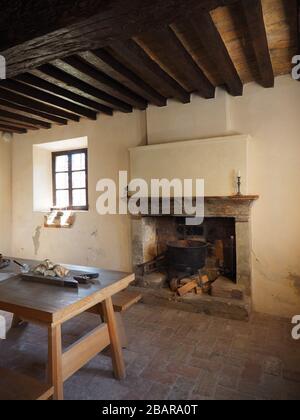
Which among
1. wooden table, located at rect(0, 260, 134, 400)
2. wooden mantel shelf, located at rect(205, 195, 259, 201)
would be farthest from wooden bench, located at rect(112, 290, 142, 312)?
wooden mantel shelf, located at rect(205, 195, 259, 201)

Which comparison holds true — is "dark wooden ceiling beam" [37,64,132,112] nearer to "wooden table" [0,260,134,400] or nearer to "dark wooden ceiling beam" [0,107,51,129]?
"dark wooden ceiling beam" [0,107,51,129]

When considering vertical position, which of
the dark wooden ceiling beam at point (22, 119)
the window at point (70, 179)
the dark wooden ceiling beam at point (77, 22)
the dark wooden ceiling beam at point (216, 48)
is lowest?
the window at point (70, 179)

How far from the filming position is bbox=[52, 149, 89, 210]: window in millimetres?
4602

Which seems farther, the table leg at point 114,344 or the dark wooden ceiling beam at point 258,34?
the table leg at point 114,344

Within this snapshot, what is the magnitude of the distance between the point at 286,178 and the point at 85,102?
A: 103 inches

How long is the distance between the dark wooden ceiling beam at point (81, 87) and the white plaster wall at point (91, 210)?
38 centimetres

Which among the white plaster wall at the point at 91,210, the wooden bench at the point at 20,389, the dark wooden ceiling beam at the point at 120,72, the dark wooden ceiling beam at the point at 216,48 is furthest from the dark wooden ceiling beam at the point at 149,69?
the wooden bench at the point at 20,389

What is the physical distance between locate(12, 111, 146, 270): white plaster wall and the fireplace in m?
0.37

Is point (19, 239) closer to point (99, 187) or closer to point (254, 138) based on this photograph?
point (99, 187)

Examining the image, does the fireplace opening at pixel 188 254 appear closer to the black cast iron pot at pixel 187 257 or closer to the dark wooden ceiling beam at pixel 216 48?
the black cast iron pot at pixel 187 257

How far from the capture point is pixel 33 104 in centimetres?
336

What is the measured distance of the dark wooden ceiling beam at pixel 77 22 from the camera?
1360 millimetres

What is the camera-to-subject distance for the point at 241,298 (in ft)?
9.80

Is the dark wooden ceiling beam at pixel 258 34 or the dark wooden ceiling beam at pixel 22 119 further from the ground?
the dark wooden ceiling beam at pixel 22 119
